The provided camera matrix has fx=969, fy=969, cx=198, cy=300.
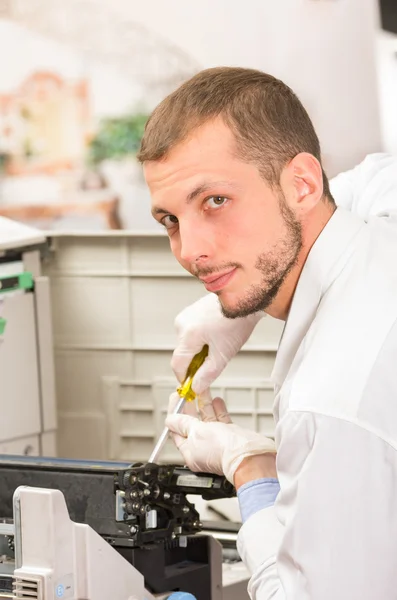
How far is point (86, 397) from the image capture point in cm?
335

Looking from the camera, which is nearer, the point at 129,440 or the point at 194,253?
the point at 194,253

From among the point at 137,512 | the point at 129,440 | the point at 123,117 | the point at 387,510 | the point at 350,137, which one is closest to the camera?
the point at 387,510

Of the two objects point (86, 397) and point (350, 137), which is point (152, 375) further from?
point (350, 137)

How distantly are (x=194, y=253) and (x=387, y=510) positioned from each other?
16.4 inches

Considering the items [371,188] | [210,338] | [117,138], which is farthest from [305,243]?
[117,138]

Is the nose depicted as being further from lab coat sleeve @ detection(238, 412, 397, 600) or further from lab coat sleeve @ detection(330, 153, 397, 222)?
lab coat sleeve @ detection(330, 153, 397, 222)

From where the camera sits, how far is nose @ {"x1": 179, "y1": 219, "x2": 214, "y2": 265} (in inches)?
51.1

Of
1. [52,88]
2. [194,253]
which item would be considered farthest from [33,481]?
[52,88]

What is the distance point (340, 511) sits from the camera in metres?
1.14

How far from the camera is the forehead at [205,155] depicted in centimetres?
127

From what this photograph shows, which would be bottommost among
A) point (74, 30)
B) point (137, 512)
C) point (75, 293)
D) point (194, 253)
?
point (75, 293)

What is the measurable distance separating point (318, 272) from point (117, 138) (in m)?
1.95

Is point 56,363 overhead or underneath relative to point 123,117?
underneath

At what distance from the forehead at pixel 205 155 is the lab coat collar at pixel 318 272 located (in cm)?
16
